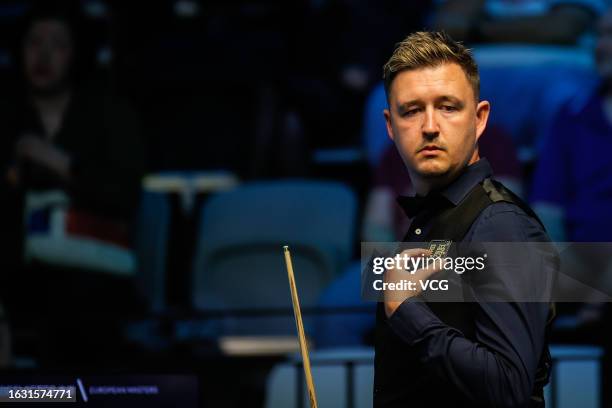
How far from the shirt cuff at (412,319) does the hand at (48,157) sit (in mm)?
3612

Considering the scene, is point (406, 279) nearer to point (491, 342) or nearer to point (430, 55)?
point (491, 342)

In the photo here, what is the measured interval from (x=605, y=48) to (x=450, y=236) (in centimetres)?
351

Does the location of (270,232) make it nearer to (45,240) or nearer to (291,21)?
(45,240)

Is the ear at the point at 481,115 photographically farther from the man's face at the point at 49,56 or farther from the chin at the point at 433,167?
the man's face at the point at 49,56

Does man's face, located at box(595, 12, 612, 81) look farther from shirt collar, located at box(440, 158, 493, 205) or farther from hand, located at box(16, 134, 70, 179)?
shirt collar, located at box(440, 158, 493, 205)

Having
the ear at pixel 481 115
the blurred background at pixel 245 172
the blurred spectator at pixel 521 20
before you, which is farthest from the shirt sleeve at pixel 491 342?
the blurred spectator at pixel 521 20

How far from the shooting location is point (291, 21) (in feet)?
22.9

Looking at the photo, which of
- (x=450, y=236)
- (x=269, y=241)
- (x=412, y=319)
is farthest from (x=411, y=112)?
(x=269, y=241)

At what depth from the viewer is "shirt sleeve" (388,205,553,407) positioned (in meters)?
1.90

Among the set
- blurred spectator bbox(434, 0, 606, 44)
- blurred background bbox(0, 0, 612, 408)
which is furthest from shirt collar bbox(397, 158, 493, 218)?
blurred spectator bbox(434, 0, 606, 44)

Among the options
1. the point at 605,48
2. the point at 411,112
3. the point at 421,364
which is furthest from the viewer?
the point at 605,48

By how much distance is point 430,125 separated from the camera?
6.85 feet

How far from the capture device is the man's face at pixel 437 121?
2102 mm

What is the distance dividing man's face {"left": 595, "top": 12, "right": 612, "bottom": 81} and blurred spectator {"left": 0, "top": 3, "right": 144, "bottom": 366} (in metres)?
2.23
